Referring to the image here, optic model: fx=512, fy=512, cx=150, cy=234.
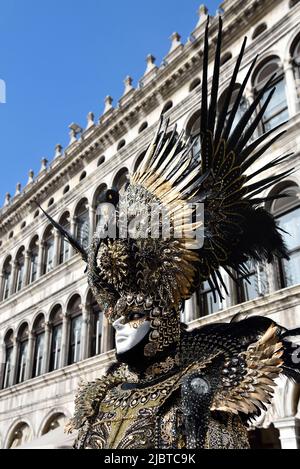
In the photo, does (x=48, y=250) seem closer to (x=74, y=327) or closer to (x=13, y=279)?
(x=13, y=279)

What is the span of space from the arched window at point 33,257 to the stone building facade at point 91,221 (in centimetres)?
8

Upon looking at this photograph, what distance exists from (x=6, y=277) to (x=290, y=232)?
1884 cm

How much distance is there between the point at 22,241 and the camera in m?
26.5

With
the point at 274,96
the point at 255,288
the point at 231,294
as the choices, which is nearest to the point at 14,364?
the point at 231,294

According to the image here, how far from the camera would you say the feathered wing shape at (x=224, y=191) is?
3.22 m

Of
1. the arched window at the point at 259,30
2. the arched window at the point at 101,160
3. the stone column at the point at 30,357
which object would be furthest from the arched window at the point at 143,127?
the stone column at the point at 30,357

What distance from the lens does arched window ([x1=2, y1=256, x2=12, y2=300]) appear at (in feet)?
88.7

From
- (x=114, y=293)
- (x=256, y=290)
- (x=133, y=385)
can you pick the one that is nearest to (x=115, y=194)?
(x=114, y=293)

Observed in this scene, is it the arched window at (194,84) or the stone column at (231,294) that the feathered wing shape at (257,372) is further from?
the arched window at (194,84)

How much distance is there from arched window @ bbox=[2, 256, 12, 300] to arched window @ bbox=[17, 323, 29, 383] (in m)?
3.56

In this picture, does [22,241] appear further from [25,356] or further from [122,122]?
[122,122]

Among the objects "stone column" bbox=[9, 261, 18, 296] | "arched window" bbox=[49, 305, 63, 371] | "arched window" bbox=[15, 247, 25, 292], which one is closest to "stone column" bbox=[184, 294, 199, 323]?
"arched window" bbox=[49, 305, 63, 371]
